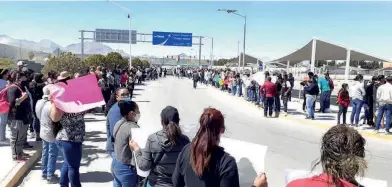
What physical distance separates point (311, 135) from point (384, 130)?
7.95ft

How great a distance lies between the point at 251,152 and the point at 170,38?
55.6 m

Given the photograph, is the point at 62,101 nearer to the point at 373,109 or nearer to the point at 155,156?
the point at 155,156

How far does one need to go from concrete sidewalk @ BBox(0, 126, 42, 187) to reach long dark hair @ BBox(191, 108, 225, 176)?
432 cm

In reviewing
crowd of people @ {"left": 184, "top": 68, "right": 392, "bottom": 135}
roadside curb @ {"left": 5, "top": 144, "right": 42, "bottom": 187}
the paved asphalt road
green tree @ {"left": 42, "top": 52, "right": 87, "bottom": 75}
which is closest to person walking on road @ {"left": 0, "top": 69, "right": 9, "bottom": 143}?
roadside curb @ {"left": 5, "top": 144, "right": 42, "bottom": 187}

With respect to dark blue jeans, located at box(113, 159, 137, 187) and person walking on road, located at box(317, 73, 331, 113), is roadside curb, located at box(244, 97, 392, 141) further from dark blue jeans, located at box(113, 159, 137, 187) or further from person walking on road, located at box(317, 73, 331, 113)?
dark blue jeans, located at box(113, 159, 137, 187)

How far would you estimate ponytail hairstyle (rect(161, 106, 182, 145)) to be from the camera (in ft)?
10.9

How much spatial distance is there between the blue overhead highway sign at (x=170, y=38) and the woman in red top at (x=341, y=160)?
2212 inches

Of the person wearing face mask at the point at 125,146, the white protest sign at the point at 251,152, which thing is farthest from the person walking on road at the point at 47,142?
the white protest sign at the point at 251,152

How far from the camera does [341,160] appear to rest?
2027 mm

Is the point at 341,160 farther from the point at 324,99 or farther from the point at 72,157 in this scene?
the point at 324,99

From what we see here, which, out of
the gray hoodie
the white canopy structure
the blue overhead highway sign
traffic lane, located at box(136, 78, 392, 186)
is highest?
the blue overhead highway sign

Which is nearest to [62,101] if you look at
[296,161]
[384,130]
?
[296,161]

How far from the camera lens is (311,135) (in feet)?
39.2

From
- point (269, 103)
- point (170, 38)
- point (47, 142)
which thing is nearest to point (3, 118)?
point (47, 142)
